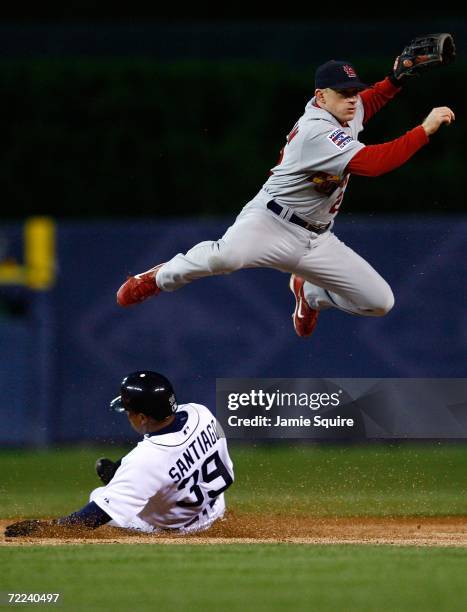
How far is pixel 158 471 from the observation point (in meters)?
7.66

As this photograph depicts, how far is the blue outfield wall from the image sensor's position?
12648mm

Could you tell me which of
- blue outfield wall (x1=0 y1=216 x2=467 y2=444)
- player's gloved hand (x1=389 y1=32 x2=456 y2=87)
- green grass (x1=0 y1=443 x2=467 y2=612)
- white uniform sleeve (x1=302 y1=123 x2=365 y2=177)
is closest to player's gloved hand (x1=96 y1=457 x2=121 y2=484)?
green grass (x1=0 y1=443 x2=467 y2=612)

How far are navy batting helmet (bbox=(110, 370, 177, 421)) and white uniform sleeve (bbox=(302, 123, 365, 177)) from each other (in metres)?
1.43

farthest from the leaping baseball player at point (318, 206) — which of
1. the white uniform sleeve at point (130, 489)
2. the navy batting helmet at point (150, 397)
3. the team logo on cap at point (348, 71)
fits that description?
the white uniform sleeve at point (130, 489)

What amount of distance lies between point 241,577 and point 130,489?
3.61ft

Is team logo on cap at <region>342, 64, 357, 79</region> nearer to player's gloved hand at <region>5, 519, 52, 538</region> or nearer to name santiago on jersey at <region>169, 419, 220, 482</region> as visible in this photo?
name santiago on jersey at <region>169, 419, 220, 482</region>

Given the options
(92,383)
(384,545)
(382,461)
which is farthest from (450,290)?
(384,545)

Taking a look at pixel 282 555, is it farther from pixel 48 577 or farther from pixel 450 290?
pixel 450 290

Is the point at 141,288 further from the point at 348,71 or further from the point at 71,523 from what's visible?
the point at 348,71

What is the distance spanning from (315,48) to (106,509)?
873cm

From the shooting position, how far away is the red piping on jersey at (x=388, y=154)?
25.0ft

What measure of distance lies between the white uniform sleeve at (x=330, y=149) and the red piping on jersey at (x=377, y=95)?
0.60 m

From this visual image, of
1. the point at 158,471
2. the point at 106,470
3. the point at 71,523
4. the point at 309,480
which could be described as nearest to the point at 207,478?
the point at 158,471

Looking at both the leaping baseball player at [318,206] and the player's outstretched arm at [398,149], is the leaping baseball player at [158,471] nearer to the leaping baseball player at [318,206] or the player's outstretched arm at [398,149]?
the leaping baseball player at [318,206]
